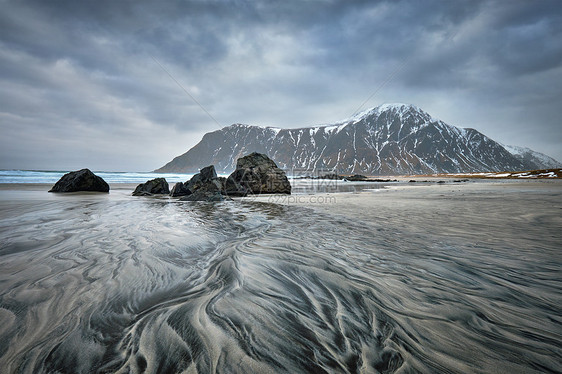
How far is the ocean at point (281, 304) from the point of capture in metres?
1.39

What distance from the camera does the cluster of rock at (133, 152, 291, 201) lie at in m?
14.4

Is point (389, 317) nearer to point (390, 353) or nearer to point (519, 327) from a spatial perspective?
point (390, 353)

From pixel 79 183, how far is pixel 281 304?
18947 millimetres

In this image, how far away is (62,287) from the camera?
7.55 ft

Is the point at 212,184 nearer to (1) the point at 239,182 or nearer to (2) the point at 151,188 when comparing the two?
(1) the point at 239,182

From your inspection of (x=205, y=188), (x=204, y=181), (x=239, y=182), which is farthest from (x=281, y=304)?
(x=239, y=182)

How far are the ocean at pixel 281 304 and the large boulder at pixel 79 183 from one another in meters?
13.8

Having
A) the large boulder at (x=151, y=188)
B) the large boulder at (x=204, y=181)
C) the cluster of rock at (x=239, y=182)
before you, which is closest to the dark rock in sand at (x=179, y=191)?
the cluster of rock at (x=239, y=182)

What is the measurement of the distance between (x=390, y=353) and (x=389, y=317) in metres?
0.43

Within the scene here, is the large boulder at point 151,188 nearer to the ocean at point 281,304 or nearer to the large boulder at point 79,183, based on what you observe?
the large boulder at point 79,183

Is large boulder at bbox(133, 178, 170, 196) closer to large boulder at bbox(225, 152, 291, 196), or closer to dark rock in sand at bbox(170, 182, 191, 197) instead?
dark rock in sand at bbox(170, 182, 191, 197)

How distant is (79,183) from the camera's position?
49.1 ft

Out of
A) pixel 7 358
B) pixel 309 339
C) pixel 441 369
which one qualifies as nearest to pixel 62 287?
pixel 7 358

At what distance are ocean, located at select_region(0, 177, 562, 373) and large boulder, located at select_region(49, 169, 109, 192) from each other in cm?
1381
